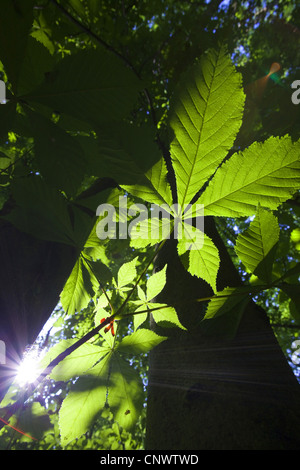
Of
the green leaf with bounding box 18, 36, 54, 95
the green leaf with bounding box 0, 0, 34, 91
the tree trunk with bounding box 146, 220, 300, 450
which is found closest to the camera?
the green leaf with bounding box 0, 0, 34, 91

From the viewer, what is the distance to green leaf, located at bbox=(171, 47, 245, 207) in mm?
459

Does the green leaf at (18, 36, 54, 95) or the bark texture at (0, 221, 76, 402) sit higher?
the green leaf at (18, 36, 54, 95)

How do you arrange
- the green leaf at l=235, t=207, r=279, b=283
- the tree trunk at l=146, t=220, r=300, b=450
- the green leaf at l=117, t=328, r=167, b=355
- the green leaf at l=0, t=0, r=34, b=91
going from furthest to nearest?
1. the green leaf at l=117, t=328, r=167, b=355
2. the tree trunk at l=146, t=220, r=300, b=450
3. the green leaf at l=235, t=207, r=279, b=283
4. the green leaf at l=0, t=0, r=34, b=91

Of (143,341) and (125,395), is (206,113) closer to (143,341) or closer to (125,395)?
(143,341)

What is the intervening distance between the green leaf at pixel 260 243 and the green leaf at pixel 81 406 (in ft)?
1.98

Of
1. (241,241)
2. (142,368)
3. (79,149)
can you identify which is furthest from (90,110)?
(142,368)

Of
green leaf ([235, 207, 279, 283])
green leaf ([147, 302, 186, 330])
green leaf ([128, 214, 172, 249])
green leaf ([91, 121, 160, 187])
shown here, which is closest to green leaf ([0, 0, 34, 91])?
green leaf ([91, 121, 160, 187])

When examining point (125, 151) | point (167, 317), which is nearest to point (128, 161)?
point (125, 151)

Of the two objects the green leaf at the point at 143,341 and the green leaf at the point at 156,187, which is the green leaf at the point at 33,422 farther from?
the green leaf at the point at 156,187

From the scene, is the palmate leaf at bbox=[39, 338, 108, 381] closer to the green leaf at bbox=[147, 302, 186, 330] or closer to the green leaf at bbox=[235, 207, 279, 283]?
the green leaf at bbox=[147, 302, 186, 330]

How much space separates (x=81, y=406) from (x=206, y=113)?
86 cm

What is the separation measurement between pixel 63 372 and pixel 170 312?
0.41 metres

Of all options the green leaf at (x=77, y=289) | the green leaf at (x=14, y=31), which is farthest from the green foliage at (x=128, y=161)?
the green leaf at (x=77, y=289)

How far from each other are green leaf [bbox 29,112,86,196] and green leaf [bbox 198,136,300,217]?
0.99ft
